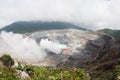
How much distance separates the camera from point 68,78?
543ft

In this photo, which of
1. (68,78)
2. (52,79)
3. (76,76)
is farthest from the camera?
(76,76)

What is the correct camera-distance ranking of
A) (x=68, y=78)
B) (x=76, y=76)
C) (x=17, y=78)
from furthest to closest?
(x=76, y=76) < (x=68, y=78) < (x=17, y=78)

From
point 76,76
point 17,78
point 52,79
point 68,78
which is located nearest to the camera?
point 17,78

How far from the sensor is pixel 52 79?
420 feet

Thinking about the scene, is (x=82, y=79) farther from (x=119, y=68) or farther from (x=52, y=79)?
(x=52, y=79)

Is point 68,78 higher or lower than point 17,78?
lower

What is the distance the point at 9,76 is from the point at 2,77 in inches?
60.9

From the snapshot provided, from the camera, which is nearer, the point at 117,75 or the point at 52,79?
the point at 52,79

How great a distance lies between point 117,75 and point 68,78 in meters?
24.8

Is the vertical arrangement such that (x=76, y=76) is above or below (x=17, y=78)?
below

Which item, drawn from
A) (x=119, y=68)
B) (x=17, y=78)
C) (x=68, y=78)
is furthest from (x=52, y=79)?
(x=119, y=68)

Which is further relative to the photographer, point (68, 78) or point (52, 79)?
point (68, 78)

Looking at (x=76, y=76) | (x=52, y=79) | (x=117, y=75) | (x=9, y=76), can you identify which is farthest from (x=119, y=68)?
(x=9, y=76)

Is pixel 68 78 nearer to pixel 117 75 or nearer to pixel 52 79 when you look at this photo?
pixel 117 75
